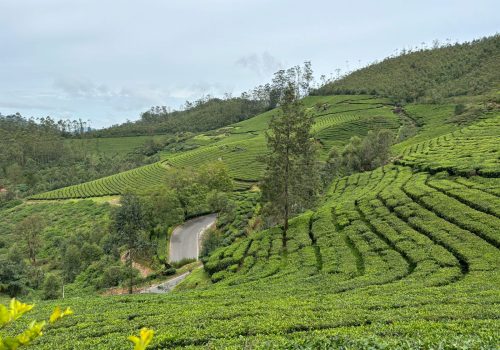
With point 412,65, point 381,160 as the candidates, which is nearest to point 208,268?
point 381,160

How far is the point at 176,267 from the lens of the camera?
42438mm

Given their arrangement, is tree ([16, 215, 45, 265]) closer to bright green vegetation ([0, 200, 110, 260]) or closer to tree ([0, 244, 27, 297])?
bright green vegetation ([0, 200, 110, 260])

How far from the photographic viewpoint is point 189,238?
5081 cm

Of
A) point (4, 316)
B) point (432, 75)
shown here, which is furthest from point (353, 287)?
point (432, 75)

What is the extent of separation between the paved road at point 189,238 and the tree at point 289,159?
58.7ft

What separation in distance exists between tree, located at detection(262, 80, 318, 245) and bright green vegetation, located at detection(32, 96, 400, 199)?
30710 millimetres

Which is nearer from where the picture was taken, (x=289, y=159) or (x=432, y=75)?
(x=289, y=159)

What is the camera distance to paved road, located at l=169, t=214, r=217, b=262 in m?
46.0

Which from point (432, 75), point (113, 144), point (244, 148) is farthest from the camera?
point (113, 144)

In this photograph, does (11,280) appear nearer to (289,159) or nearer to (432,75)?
(289,159)

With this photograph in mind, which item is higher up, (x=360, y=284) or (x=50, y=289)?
(x=360, y=284)

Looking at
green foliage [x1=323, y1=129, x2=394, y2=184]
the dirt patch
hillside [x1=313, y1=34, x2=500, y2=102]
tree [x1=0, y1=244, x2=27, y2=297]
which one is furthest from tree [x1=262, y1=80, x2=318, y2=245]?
hillside [x1=313, y1=34, x2=500, y2=102]

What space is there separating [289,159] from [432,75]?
131m

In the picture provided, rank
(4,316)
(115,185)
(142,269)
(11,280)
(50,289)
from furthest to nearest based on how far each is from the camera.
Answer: (115,185) < (142,269) < (11,280) < (50,289) < (4,316)
